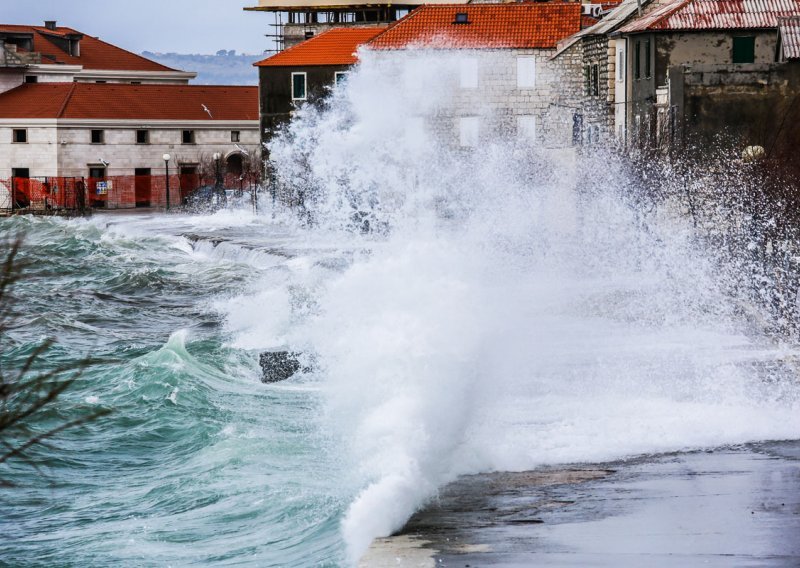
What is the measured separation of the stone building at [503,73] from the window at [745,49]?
54.3ft

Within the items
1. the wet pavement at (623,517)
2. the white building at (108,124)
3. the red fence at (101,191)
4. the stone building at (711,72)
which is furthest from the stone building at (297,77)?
the wet pavement at (623,517)

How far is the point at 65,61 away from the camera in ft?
271

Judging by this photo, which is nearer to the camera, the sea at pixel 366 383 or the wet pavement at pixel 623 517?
the wet pavement at pixel 623 517

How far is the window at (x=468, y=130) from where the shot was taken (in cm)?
5506

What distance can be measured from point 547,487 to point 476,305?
155 inches

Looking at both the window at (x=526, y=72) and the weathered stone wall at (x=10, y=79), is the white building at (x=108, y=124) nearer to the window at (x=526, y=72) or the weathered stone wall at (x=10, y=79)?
the weathered stone wall at (x=10, y=79)

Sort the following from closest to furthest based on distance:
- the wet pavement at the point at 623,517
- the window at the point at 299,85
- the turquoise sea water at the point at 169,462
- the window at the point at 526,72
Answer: the wet pavement at the point at 623,517
the turquoise sea water at the point at 169,462
the window at the point at 526,72
the window at the point at 299,85

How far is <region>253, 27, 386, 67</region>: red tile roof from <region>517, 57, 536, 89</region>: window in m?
8.69

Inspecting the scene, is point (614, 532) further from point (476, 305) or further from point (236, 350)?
point (236, 350)

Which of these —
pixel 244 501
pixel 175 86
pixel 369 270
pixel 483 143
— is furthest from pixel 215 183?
pixel 244 501

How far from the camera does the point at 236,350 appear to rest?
23.1 metres

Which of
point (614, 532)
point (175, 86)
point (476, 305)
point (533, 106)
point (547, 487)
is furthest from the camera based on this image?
point (175, 86)

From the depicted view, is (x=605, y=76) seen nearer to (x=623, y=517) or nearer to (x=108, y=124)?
(x=108, y=124)

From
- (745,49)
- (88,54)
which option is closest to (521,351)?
(745,49)
